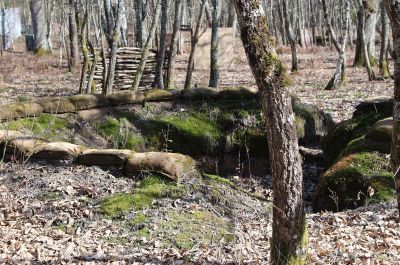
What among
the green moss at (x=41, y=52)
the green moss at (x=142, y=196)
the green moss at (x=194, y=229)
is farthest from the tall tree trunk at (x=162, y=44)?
the green moss at (x=41, y=52)

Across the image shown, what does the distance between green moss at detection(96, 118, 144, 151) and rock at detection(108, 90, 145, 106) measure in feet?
1.68

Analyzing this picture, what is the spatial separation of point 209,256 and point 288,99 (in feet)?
→ 6.01

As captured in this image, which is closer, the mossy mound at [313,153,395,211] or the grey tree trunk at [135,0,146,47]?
the mossy mound at [313,153,395,211]

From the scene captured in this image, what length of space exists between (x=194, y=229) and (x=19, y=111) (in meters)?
4.43

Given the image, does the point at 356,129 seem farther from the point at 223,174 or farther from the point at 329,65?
the point at 329,65

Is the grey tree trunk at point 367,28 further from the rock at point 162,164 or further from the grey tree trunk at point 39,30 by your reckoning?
the grey tree trunk at point 39,30

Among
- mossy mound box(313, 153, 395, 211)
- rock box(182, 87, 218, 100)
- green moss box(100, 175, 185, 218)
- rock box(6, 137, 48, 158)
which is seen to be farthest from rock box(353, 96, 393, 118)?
rock box(6, 137, 48, 158)

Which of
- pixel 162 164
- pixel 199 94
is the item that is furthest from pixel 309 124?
pixel 162 164

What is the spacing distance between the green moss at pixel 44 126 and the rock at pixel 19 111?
0.10 meters

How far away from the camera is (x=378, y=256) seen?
4.82 meters

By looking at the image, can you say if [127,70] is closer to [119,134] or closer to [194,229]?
[119,134]

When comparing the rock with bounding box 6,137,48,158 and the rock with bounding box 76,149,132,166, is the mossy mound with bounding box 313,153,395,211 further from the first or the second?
the rock with bounding box 6,137,48,158

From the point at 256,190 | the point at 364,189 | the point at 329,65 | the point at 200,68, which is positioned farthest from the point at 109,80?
the point at 329,65

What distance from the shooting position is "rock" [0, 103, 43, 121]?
8258 mm
